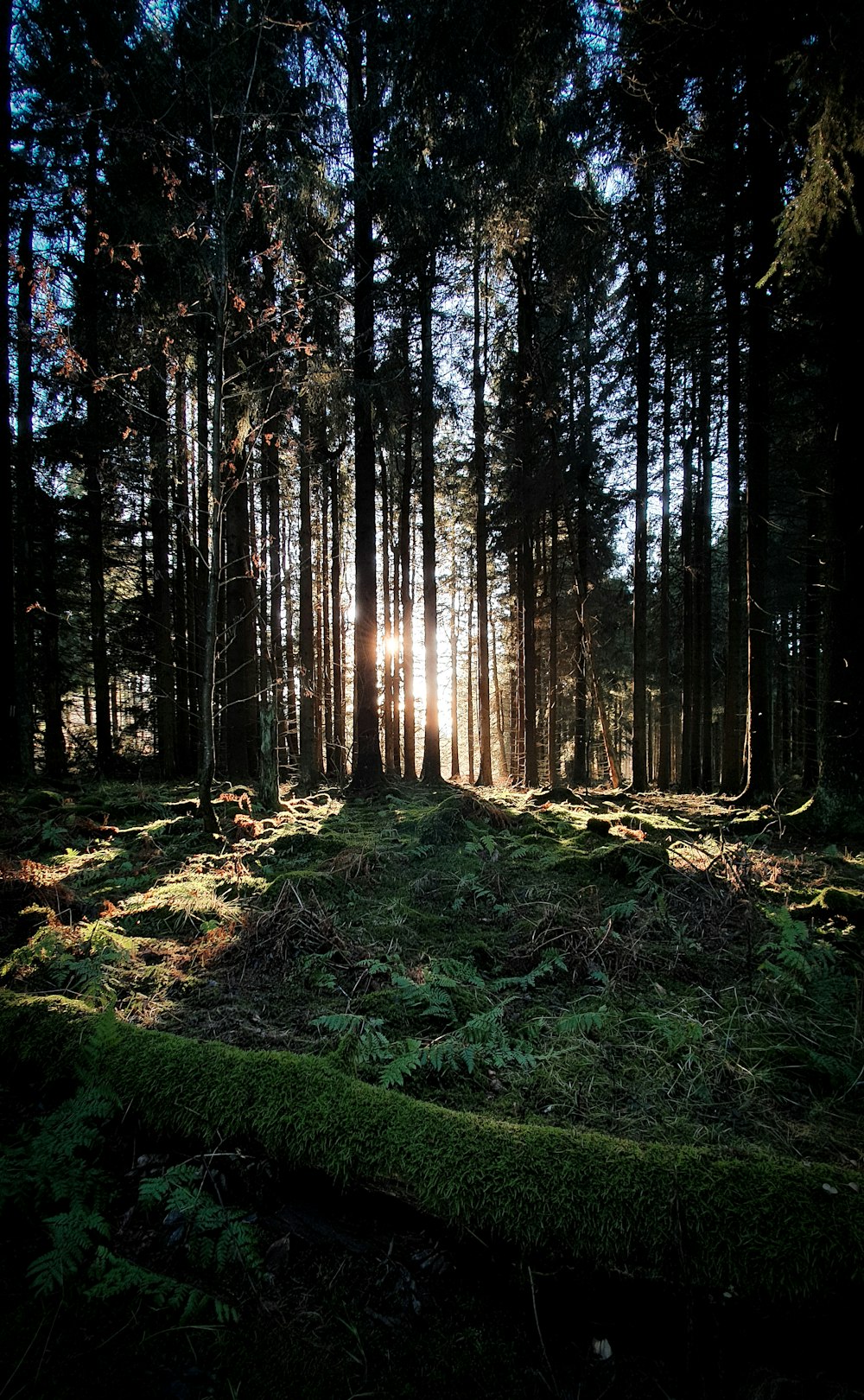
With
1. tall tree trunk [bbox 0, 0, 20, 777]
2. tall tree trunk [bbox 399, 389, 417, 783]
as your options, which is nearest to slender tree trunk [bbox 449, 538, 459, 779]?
tall tree trunk [bbox 399, 389, 417, 783]

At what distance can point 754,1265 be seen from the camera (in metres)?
1.59

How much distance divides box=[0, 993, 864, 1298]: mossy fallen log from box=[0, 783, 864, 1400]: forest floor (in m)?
0.09

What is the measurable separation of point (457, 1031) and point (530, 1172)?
37.6 inches

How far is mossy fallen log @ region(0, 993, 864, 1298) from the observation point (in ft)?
5.30

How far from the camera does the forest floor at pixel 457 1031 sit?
5.08 feet

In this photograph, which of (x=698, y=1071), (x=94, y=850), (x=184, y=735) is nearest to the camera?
(x=698, y=1071)

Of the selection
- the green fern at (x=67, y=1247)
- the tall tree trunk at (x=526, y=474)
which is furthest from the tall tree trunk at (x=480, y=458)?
the green fern at (x=67, y=1247)

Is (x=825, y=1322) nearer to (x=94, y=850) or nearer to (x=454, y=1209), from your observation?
(x=454, y=1209)

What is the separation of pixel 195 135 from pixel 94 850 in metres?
9.73

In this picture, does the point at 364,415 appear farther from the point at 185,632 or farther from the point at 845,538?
the point at 185,632

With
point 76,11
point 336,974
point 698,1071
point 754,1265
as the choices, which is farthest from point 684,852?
point 76,11

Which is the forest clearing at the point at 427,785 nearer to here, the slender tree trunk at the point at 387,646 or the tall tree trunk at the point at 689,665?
the tall tree trunk at the point at 689,665

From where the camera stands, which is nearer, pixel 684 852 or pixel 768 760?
pixel 684 852

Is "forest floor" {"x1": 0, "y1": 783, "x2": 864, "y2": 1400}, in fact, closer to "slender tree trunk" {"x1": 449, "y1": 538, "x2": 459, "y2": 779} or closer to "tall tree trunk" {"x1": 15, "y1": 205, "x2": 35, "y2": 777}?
"tall tree trunk" {"x1": 15, "y1": 205, "x2": 35, "y2": 777}
